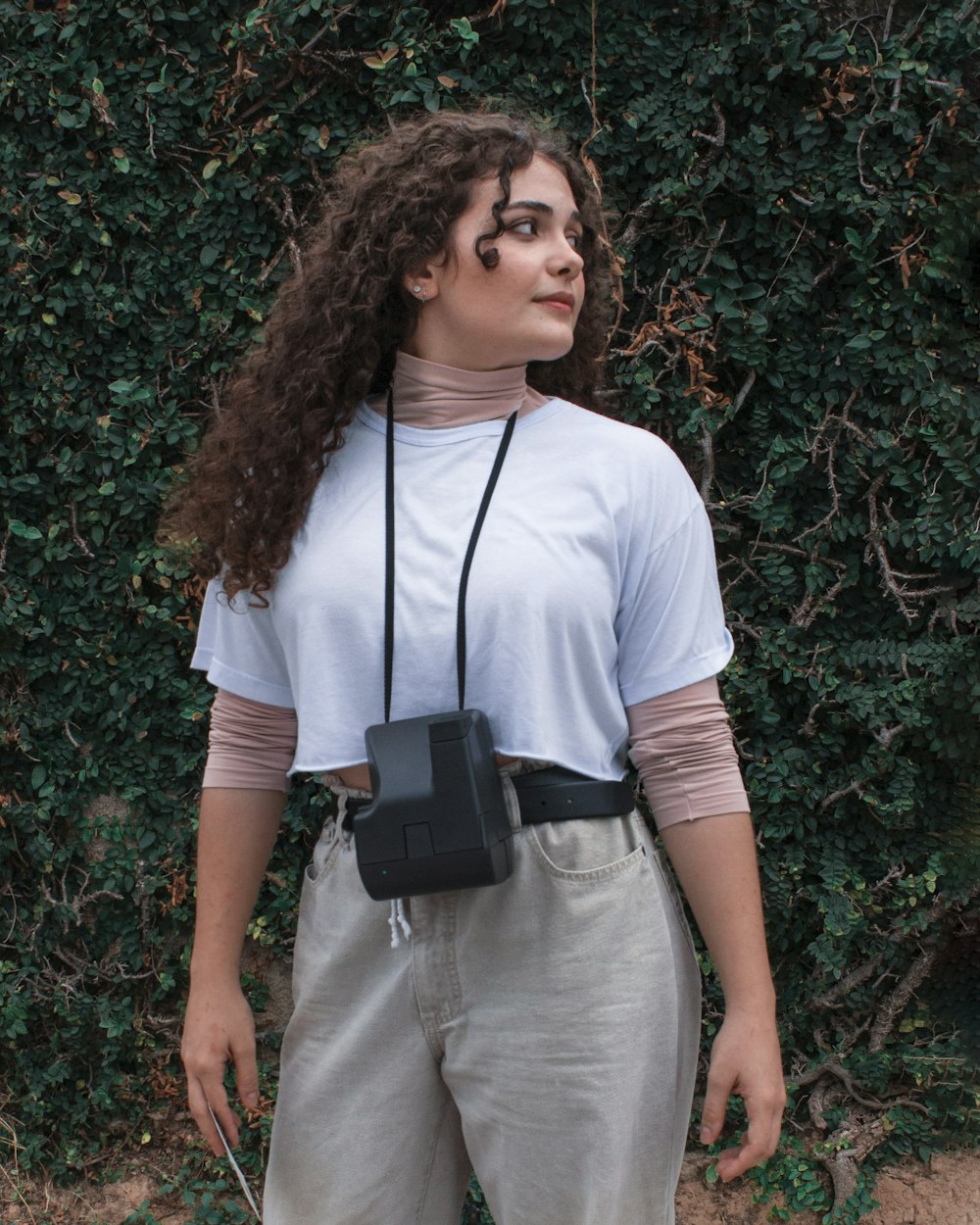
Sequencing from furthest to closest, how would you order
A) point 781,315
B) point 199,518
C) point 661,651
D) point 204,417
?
point 204,417 < point 781,315 < point 199,518 < point 661,651

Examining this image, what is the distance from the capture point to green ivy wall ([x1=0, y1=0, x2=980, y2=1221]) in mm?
2486

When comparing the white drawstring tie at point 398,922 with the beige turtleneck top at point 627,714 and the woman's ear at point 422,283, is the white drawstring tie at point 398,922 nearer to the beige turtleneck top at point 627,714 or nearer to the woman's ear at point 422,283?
the beige turtleneck top at point 627,714

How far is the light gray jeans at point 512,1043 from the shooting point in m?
1.33

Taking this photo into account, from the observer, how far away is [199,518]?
1629 mm

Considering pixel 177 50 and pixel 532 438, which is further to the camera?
pixel 177 50

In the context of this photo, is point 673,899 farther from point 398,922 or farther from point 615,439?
point 615,439

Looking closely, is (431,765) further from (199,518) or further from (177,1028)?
(177,1028)

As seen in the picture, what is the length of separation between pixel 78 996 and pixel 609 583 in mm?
2111

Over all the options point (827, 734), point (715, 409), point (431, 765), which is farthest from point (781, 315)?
point (431, 765)

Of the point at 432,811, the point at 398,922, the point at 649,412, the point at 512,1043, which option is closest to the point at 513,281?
the point at 432,811

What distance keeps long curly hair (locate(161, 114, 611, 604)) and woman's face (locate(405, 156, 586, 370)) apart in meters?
0.02

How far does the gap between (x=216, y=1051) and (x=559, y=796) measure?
59cm

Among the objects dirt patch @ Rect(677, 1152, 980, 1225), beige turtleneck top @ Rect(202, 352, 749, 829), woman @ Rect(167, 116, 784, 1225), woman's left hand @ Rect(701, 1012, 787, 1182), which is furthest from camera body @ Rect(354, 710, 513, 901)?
dirt patch @ Rect(677, 1152, 980, 1225)

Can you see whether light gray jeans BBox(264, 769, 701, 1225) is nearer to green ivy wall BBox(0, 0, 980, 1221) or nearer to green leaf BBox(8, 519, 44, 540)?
green ivy wall BBox(0, 0, 980, 1221)
